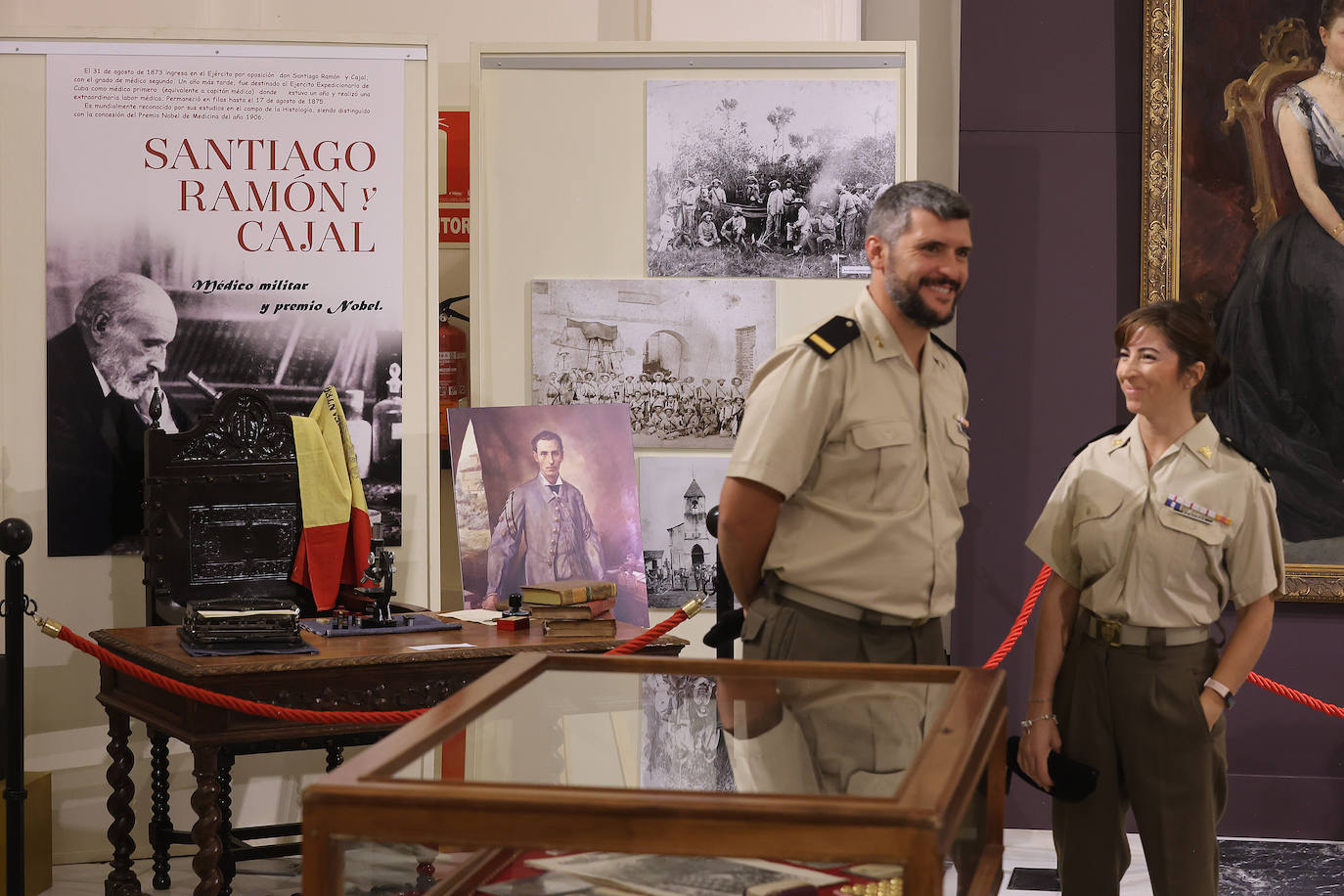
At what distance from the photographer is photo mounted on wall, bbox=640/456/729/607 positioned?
584cm

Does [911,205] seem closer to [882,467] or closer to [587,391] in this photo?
[882,467]

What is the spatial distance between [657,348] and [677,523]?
74 centimetres

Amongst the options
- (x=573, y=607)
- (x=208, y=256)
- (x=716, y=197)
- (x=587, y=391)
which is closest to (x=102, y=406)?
(x=208, y=256)

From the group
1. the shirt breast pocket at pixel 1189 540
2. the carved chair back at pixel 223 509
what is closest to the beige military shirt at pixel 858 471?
the shirt breast pocket at pixel 1189 540

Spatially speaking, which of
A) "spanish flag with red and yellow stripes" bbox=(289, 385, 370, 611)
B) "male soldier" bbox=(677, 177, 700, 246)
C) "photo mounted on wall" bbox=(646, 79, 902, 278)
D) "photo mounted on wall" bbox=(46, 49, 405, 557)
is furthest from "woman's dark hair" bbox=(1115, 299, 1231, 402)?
"photo mounted on wall" bbox=(46, 49, 405, 557)

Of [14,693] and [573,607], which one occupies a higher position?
[573,607]

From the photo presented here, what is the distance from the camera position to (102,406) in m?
5.57

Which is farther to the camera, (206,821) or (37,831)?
(37,831)

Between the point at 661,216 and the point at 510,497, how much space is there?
1.36 metres

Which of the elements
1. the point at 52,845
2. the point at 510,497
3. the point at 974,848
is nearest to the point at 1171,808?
the point at 974,848

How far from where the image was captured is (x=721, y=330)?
5816 millimetres

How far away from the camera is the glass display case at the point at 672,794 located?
1423 mm

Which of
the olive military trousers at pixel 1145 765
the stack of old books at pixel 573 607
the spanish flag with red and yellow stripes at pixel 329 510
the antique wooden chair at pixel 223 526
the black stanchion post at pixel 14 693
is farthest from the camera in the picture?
the spanish flag with red and yellow stripes at pixel 329 510

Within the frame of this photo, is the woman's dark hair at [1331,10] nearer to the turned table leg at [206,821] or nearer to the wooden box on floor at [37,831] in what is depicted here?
the turned table leg at [206,821]
